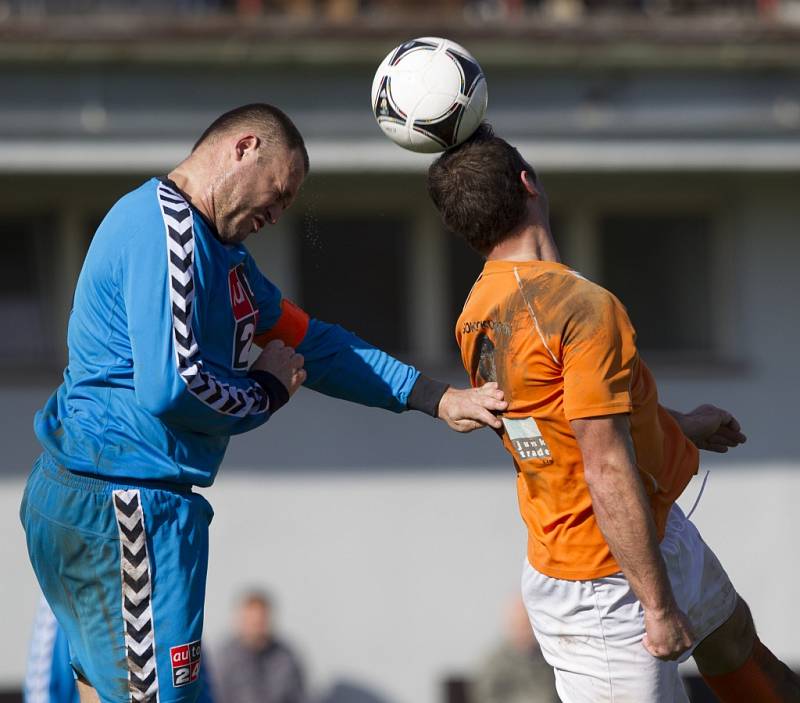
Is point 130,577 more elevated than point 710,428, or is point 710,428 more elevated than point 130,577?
point 710,428

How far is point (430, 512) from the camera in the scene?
1010 cm

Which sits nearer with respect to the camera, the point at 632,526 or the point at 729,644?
the point at 632,526

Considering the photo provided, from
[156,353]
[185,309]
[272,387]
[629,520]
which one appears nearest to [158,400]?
[156,353]

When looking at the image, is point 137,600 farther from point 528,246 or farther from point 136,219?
point 528,246

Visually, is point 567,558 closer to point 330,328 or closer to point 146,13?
point 330,328

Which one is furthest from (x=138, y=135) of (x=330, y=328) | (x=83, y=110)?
(x=330, y=328)

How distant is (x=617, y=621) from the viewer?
4.02 metres

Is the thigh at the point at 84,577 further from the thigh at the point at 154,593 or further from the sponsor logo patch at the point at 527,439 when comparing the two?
the sponsor logo patch at the point at 527,439

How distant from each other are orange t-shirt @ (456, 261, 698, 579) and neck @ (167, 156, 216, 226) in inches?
32.9

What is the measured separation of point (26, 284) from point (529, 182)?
6749 mm

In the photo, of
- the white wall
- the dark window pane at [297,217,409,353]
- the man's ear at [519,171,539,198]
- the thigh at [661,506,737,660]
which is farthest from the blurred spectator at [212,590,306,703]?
the man's ear at [519,171,539,198]

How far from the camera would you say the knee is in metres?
4.32

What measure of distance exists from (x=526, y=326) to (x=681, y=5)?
6704 mm

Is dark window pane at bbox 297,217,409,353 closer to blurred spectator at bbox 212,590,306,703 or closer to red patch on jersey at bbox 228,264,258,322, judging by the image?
blurred spectator at bbox 212,590,306,703
